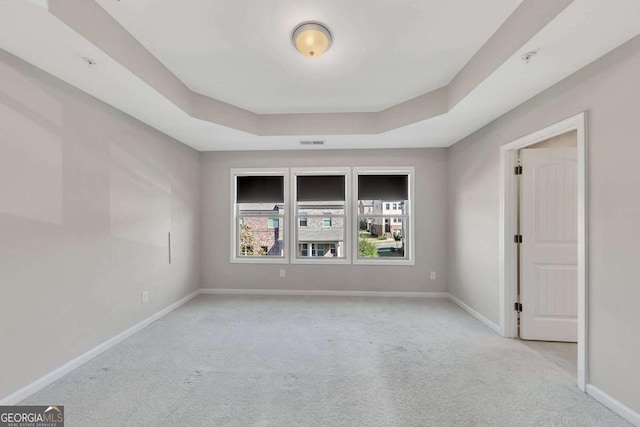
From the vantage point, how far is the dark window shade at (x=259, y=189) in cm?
507

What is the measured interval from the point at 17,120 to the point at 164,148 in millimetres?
1825

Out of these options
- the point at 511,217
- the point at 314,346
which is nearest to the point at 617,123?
the point at 511,217

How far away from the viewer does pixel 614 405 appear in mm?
1980

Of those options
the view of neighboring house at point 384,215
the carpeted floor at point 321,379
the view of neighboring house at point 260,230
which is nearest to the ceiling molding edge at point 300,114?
the view of neighboring house at point 384,215

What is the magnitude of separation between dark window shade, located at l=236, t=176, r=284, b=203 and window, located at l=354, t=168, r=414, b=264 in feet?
4.54

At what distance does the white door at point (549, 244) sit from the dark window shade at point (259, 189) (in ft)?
11.6

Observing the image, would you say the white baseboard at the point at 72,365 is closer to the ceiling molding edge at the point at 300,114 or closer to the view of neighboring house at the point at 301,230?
the view of neighboring house at the point at 301,230

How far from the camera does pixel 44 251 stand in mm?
2277

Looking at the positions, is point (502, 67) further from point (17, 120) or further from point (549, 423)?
point (17, 120)

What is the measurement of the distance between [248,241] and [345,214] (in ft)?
6.00

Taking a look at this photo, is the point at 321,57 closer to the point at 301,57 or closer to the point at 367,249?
the point at 301,57

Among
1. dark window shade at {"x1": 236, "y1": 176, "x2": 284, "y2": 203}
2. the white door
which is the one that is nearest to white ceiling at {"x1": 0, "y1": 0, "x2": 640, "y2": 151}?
the white door

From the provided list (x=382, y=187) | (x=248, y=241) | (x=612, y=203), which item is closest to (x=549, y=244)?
(x=612, y=203)

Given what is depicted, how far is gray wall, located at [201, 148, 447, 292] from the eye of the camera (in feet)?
15.6
